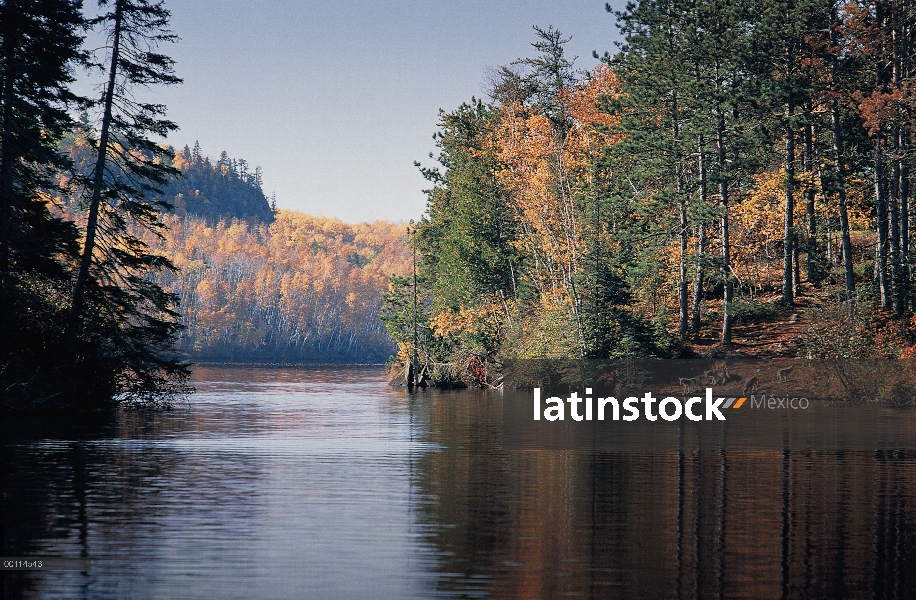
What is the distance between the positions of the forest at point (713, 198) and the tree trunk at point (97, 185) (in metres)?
22.5

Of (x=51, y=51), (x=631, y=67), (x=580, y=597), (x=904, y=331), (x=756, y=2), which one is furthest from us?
(x=631, y=67)

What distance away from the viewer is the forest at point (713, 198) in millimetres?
48594

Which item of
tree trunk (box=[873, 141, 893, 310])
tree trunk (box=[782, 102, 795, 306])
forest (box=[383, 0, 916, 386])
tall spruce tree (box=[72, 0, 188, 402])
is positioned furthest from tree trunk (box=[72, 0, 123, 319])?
tree trunk (box=[873, 141, 893, 310])

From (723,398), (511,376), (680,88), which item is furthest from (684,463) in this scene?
(511,376)

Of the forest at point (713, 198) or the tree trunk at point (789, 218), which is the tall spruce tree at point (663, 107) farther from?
the tree trunk at point (789, 218)

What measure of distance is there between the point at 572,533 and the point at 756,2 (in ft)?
136

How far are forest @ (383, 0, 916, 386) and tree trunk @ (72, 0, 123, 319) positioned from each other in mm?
22505

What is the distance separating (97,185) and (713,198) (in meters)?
32.2

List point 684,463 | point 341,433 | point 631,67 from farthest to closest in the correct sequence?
point 631,67
point 341,433
point 684,463

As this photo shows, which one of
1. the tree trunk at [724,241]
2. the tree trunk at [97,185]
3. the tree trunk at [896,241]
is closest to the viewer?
the tree trunk at [97,185]

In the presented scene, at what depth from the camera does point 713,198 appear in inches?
2261

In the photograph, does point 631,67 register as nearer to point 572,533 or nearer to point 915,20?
point 915,20

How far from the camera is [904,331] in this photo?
152ft

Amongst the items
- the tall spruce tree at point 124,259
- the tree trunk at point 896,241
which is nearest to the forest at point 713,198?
the tree trunk at point 896,241
